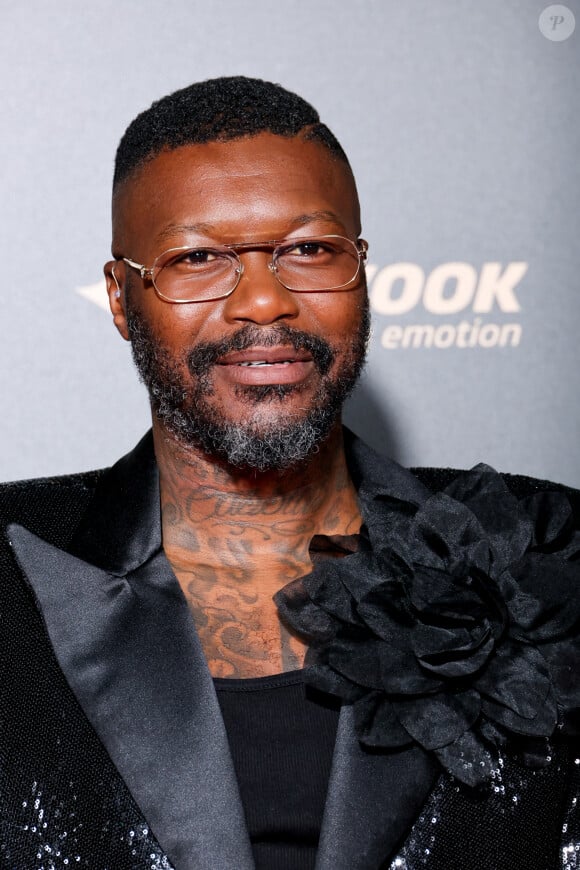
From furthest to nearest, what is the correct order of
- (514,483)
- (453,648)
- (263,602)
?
(514,483), (263,602), (453,648)

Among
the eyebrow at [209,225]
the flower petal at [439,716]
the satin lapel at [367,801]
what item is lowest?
the satin lapel at [367,801]

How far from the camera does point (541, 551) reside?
142 centimetres

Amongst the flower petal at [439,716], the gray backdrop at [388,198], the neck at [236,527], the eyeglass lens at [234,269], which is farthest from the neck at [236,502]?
the gray backdrop at [388,198]

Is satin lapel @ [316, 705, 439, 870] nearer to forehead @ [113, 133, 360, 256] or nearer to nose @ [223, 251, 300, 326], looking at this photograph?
nose @ [223, 251, 300, 326]

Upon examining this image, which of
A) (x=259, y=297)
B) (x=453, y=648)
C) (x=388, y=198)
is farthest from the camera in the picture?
(x=388, y=198)

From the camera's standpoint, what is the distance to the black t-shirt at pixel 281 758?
133 centimetres

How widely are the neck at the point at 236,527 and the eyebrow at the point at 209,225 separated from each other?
260 millimetres

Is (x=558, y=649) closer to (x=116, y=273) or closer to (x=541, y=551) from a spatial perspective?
(x=541, y=551)

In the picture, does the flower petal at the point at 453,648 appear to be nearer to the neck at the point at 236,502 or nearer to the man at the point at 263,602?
the man at the point at 263,602

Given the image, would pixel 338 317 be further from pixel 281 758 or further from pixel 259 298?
Result: pixel 281 758

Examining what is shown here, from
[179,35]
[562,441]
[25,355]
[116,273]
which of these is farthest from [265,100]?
[562,441]

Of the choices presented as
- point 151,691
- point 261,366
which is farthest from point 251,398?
point 151,691

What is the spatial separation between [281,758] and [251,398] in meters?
0.42

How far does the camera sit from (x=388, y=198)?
88.4 inches
